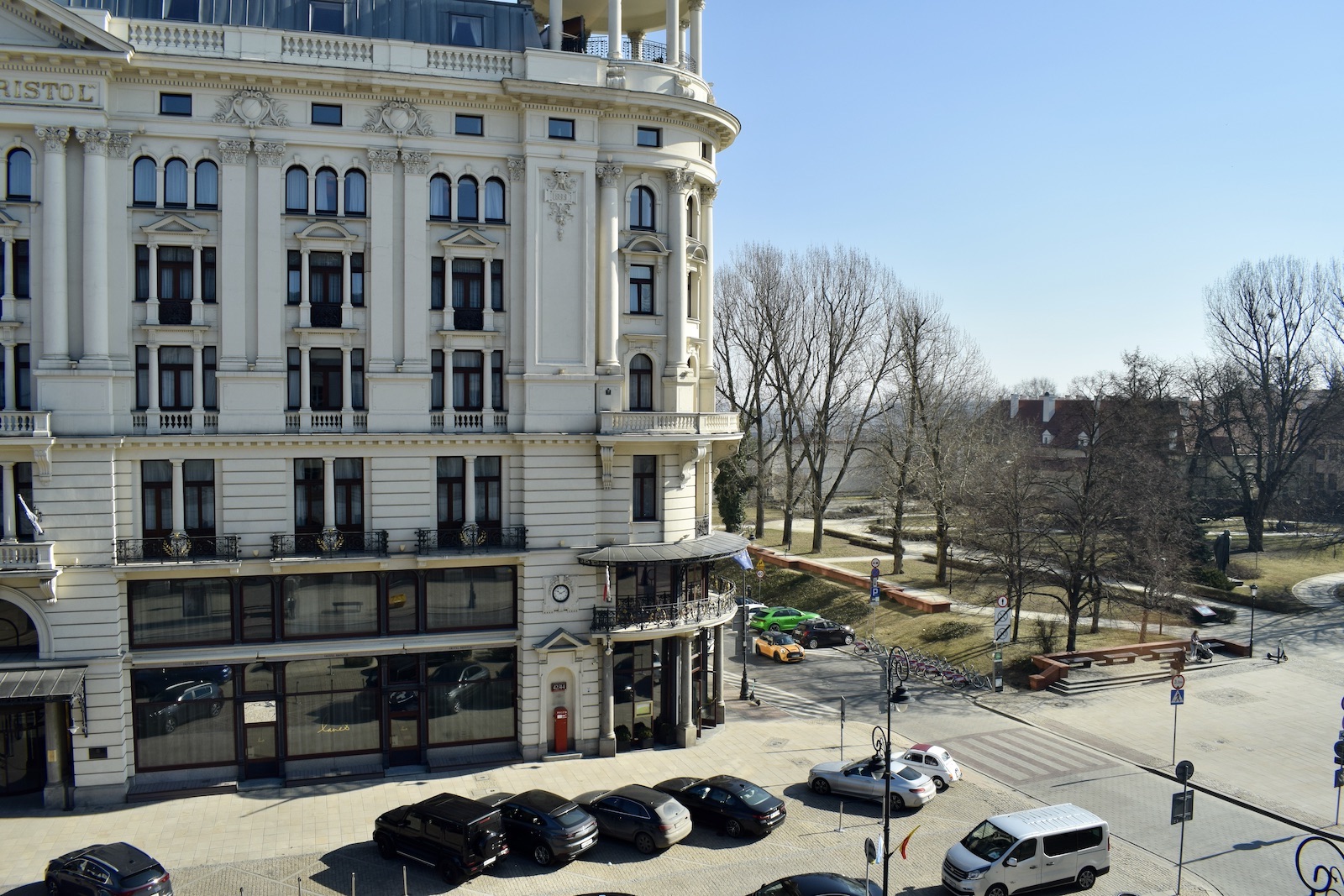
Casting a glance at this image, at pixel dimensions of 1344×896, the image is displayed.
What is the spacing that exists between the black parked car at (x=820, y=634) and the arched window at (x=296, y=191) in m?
31.0

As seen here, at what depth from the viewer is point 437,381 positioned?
3148cm

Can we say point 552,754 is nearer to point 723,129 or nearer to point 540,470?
point 540,470

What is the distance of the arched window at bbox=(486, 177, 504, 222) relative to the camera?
3183 cm

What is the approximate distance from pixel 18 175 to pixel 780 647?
3490 centimetres

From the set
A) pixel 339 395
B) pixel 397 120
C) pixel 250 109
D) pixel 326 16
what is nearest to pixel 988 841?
pixel 339 395

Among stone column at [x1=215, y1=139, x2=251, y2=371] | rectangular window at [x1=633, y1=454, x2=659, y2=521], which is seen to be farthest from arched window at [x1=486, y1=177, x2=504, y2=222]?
rectangular window at [x1=633, y1=454, x2=659, y2=521]

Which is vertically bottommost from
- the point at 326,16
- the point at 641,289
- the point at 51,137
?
the point at 641,289

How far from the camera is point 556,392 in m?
31.9

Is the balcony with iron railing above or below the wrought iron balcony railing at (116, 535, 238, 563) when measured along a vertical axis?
below

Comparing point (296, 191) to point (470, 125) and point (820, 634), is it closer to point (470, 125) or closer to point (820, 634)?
point (470, 125)

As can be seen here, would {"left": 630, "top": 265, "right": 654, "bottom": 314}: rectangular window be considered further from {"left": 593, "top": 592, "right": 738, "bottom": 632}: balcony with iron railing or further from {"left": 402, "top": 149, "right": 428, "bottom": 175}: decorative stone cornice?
{"left": 593, "top": 592, "right": 738, "bottom": 632}: balcony with iron railing

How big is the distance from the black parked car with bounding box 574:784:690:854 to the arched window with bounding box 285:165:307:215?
20.1m

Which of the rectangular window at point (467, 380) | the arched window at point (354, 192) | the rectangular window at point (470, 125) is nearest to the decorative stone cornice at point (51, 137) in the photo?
the arched window at point (354, 192)

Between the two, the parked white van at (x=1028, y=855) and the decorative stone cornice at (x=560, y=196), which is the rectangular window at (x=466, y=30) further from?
the parked white van at (x=1028, y=855)
